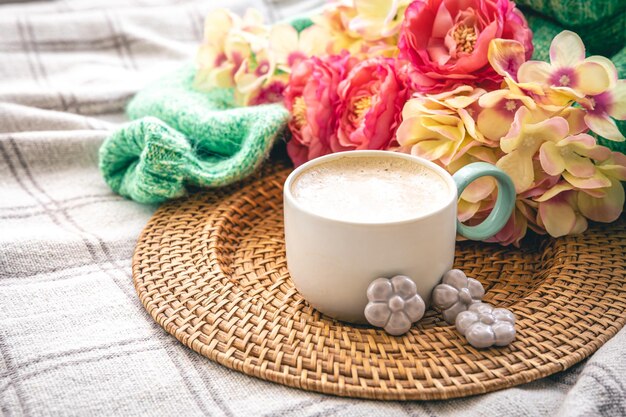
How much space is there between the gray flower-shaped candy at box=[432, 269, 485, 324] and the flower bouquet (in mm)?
109

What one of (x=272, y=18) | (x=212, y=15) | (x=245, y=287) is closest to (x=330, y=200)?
(x=245, y=287)

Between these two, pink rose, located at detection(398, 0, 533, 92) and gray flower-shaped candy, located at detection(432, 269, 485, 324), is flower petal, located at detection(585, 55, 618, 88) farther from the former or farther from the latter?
gray flower-shaped candy, located at detection(432, 269, 485, 324)

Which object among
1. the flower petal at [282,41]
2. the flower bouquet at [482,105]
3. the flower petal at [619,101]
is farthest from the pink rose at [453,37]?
the flower petal at [282,41]

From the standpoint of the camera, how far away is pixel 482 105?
67 centimetres

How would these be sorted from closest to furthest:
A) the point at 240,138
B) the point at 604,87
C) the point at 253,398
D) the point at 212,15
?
the point at 253,398
the point at 604,87
the point at 240,138
the point at 212,15

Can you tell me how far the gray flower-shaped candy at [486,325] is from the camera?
0.56m

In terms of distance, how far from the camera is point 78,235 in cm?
75

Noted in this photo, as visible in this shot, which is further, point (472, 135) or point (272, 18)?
point (272, 18)

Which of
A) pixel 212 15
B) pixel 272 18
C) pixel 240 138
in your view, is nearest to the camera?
pixel 240 138

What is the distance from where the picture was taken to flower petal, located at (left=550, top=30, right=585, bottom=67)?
66 centimetres

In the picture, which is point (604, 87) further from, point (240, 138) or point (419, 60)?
point (240, 138)

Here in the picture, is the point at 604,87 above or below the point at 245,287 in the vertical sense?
above

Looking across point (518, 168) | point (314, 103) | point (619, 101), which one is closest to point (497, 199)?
point (518, 168)

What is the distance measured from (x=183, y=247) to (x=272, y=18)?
0.71 m
